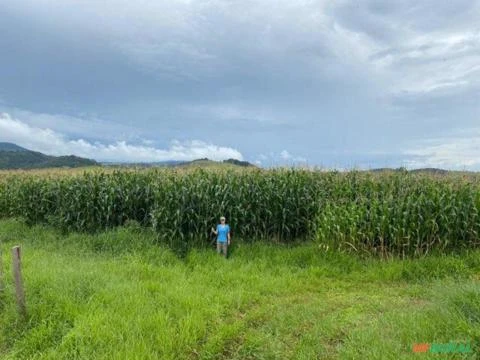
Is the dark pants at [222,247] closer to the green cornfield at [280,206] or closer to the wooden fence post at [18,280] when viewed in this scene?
the green cornfield at [280,206]

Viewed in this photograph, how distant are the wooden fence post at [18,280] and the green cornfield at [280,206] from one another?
14.6 feet

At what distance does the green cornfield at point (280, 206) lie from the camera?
9.18 metres

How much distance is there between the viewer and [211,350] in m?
4.94

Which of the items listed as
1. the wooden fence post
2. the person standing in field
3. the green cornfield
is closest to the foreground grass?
the wooden fence post

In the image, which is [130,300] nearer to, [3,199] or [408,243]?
[408,243]

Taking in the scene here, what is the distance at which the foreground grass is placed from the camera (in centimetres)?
484

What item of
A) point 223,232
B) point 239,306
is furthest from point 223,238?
point 239,306

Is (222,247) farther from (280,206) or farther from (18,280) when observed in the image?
(18,280)

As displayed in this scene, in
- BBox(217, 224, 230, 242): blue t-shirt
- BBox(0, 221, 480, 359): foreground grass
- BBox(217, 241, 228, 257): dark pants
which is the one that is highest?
BBox(217, 224, 230, 242): blue t-shirt

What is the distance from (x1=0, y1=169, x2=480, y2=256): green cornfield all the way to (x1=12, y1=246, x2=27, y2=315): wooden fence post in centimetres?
446

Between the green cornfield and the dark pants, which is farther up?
the green cornfield

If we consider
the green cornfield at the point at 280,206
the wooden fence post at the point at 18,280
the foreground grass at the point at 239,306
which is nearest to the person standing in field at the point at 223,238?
the foreground grass at the point at 239,306

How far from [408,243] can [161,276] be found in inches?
216

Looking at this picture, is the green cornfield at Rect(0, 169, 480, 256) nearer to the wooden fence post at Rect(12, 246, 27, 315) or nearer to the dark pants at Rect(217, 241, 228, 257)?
the dark pants at Rect(217, 241, 228, 257)
